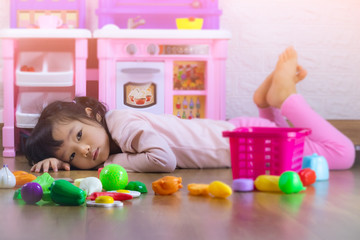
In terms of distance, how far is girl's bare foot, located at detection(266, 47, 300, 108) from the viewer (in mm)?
2350

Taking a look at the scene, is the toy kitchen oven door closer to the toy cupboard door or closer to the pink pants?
the toy cupboard door

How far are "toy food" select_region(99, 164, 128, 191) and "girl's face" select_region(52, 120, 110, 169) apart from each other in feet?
1.24

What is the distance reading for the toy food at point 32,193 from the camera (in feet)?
4.35

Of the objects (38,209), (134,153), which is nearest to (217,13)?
(134,153)

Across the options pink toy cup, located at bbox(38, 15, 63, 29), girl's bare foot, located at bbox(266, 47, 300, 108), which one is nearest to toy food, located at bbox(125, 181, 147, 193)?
girl's bare foot, located at bbox(266, 47, 300, 108)

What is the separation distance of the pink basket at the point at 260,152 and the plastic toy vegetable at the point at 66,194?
1.67 ft

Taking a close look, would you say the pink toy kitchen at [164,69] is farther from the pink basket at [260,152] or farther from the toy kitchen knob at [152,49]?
the pink basket at [260,152]

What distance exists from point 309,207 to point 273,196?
145 mm

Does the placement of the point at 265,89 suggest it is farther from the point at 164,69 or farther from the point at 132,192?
the point at 132,192

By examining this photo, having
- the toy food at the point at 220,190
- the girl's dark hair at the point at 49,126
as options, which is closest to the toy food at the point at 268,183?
the toy food at the point at 220,190

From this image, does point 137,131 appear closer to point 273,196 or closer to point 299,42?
point 273,196

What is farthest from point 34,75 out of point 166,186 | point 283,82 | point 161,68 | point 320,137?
point 166,186

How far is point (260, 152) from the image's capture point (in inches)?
64.4

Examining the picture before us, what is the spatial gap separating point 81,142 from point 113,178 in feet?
1.41
